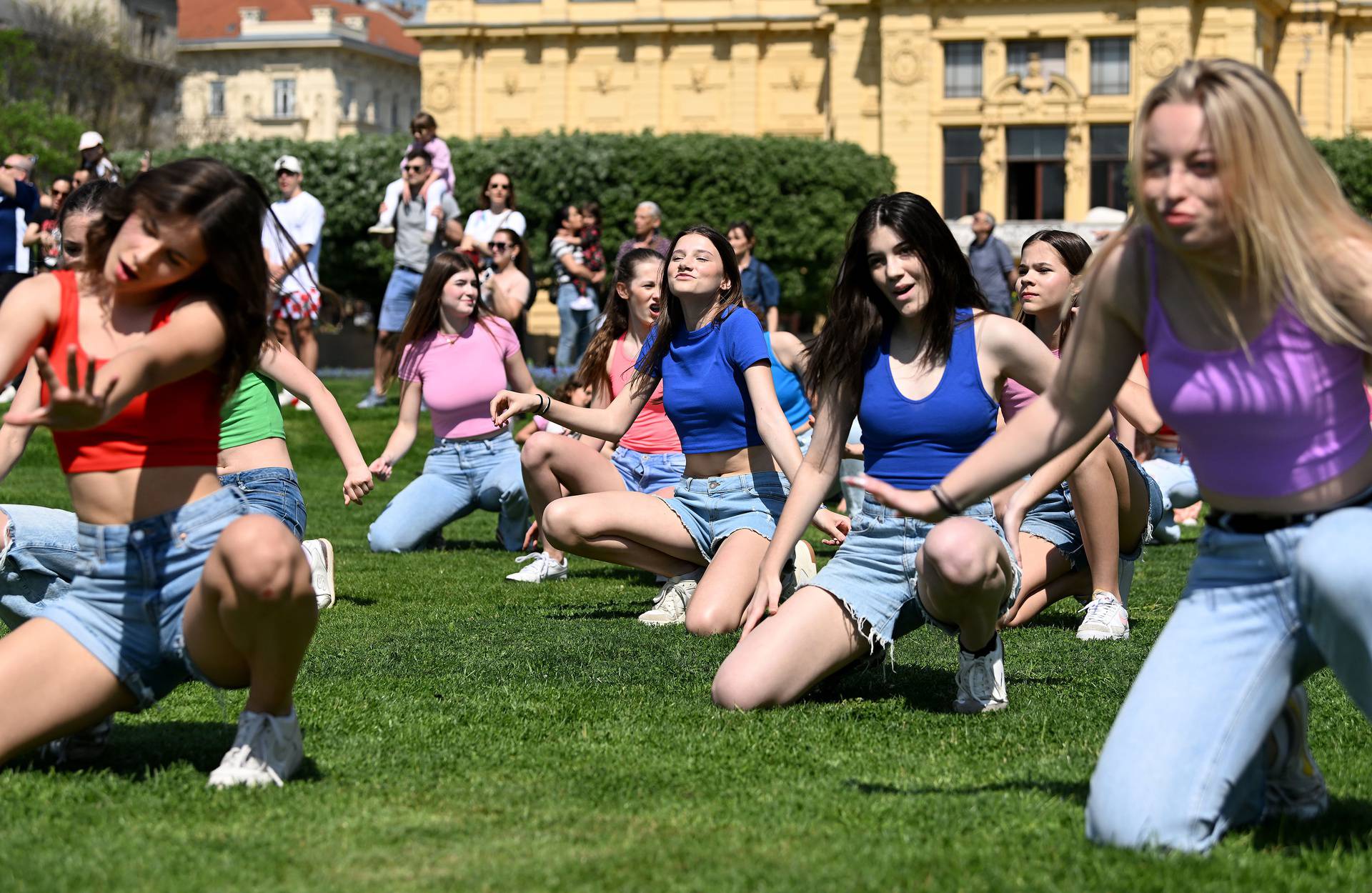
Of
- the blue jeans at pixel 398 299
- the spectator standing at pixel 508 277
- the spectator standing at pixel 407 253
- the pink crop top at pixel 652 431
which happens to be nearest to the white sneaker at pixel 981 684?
the pink crop top at pixel 652 431

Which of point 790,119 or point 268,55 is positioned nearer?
point 790,119

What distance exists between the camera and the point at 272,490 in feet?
23.3

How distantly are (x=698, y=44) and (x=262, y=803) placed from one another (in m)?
65.0

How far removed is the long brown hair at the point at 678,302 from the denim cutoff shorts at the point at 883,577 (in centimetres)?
192

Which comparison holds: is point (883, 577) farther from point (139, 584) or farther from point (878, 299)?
point (139, 584)

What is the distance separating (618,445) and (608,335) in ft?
1.99

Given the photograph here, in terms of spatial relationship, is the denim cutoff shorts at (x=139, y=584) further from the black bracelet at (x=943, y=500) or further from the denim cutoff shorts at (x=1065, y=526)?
the denim cutoff shorts at (x=1065, y=526)

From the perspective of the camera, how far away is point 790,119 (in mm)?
65625

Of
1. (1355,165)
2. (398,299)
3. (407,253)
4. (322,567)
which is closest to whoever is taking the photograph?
(322,567)

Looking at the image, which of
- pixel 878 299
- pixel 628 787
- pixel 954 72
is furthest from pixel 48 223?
pixel 954 72

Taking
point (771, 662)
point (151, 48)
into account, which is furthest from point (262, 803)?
point (151, 48)

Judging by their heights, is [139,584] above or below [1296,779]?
above

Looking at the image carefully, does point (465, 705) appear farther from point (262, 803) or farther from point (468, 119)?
point (468, 119)

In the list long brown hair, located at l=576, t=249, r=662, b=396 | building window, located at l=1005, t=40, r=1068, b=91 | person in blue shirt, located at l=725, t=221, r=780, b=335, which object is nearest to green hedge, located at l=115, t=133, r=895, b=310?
building window, located at l=1005, t=40, r=1068, b=91
